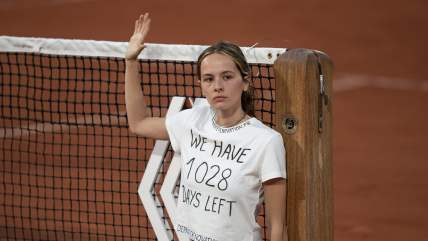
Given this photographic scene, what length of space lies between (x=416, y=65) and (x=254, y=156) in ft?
27.2

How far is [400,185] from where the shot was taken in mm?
9172

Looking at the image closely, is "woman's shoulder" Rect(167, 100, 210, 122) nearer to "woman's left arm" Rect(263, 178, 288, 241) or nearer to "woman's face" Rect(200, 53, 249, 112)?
"woman's face" Rect(200, 53, 249, 112)

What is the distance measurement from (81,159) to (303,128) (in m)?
4.98

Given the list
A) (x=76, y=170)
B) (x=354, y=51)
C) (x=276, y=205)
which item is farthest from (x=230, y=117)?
(x=354, y=51)

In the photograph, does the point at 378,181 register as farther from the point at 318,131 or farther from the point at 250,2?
the point at 250,2

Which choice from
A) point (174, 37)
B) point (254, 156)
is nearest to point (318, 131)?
point (254, 156)

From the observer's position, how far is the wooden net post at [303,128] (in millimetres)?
4965

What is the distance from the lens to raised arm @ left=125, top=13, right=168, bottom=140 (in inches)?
210

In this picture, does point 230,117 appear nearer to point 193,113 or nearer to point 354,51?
point 193,113

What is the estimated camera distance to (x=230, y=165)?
4922mm

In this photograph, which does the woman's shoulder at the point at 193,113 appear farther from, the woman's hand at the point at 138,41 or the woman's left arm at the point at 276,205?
the woman's left arm at the point at 276,205

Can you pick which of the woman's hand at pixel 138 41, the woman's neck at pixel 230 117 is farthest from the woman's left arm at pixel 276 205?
the woman's hand at pixel 138 41

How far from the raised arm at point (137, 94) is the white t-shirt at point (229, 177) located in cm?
34

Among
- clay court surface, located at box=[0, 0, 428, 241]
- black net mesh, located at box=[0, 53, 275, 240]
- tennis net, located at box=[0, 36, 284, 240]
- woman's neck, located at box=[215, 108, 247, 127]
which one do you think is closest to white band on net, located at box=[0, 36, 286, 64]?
tennis net, located at box=[0, 36, 284, 240]
